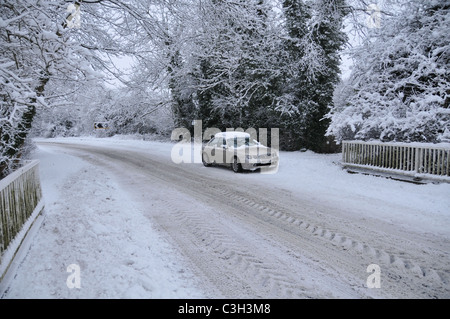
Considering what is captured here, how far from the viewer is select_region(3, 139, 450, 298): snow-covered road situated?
3.40 m

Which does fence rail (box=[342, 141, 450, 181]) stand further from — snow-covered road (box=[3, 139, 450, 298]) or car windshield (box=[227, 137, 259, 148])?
car windshield (box=[227, 137, 259, 148])

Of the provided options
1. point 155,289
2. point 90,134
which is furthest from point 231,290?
point 90,134

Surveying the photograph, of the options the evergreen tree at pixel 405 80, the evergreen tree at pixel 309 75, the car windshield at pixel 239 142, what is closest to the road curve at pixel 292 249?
the car windshield at pixel 239 142

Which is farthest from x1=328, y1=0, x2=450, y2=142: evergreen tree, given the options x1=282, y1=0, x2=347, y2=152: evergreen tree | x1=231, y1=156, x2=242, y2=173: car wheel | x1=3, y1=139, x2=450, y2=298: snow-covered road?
x1=282, y1=0, x2=347, y2=152: evergreen tree

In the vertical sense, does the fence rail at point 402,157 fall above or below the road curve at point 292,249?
above

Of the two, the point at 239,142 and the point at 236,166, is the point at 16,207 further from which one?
the point at 239,142

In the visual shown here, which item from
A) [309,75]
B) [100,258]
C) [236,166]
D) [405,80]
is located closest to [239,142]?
[236,166]

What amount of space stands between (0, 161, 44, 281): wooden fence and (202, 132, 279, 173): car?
7.49 m

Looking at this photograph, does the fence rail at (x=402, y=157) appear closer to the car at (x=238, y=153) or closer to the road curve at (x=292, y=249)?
the car at (x=238, y=153)

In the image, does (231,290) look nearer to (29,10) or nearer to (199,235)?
(199,235)

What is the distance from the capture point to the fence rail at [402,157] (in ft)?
27.1

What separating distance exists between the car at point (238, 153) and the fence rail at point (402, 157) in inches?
122

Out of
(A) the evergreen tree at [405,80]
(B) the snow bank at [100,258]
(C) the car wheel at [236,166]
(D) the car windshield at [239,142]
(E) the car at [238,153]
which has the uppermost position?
(A) the evergreen tree at [405,80]

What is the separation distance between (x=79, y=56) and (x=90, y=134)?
172ft
